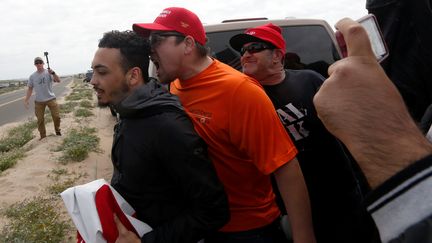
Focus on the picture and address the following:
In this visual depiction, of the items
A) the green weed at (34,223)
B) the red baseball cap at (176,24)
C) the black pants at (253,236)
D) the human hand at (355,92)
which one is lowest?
the green weed at (34,223)

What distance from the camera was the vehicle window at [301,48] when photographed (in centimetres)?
350

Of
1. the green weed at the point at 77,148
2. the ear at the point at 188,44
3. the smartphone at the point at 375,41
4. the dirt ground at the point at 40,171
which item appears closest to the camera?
the smartphone at the point at 375,41

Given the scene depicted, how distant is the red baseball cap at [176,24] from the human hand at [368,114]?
4.22ft

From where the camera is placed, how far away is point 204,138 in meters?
Answer: 1.85

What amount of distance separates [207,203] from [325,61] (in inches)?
99.9

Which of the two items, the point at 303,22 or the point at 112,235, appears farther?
the point at 303,22

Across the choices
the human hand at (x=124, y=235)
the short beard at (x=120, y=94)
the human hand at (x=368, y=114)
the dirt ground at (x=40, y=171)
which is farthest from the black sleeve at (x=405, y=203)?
the dirt ground at (x=40, y=171)

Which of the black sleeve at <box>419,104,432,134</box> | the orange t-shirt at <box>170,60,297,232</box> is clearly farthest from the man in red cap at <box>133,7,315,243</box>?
the black sleeve at <box>419,104,432,134</box>

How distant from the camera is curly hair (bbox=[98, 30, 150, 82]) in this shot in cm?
193

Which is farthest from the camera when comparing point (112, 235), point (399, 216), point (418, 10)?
point (112, 235)

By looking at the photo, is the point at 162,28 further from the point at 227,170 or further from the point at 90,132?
the point at 90,132

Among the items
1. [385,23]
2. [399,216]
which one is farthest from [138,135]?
[399,216]

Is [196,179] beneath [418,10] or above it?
beneath

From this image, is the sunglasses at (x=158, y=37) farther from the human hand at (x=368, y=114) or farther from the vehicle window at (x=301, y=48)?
the vehicle window at (x=301, y=48)
